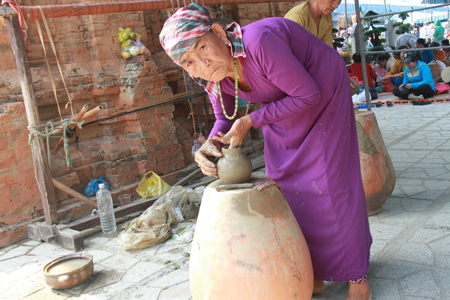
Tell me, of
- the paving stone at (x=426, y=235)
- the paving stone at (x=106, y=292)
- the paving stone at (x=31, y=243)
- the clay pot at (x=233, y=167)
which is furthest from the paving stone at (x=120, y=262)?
the paving stone at (x=426, y=235)

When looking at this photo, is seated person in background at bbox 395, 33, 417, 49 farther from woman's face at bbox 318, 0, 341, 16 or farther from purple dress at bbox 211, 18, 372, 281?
purple dress at bbox 211, 18, 372, 281

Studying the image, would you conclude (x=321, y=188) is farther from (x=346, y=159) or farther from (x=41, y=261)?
(x=41, y=261)

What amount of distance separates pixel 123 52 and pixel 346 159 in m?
3.72

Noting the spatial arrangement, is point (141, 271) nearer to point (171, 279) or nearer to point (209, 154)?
point (171, 279)

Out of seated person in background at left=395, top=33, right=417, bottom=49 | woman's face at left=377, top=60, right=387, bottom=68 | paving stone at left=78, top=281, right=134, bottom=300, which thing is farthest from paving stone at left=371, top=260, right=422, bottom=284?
seated person in background at left=395, top=33, right=417, bottom=49

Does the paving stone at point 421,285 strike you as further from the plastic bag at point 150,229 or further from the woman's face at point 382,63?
the woman's face at point 382,63

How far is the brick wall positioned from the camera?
4246 millimetres

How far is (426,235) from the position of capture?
295 cm

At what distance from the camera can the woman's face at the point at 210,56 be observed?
186cm

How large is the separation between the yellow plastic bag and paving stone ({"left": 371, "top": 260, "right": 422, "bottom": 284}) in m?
2.74

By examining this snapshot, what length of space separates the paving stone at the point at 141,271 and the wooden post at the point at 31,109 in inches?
48.1

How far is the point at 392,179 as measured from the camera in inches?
135

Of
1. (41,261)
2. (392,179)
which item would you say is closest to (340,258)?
(392,179)

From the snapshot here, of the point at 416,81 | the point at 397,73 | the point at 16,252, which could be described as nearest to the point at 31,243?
the point at 16,252
